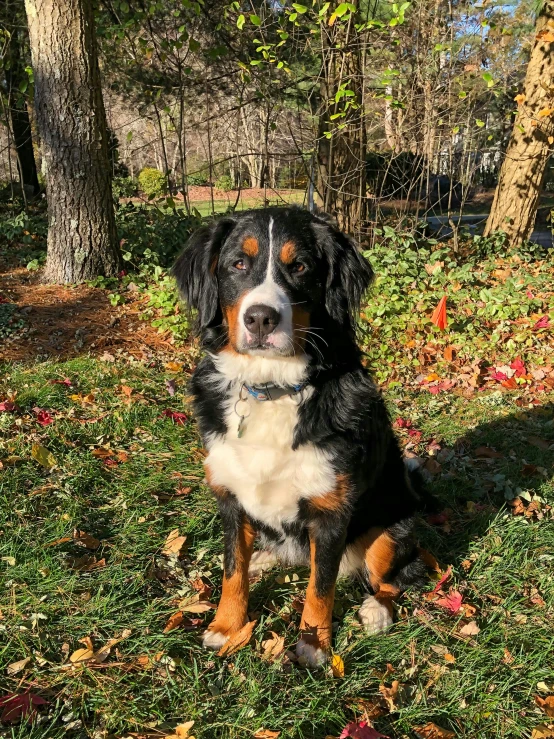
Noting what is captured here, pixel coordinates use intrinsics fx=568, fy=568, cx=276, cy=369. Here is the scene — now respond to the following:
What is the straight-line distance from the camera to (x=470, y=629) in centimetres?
250

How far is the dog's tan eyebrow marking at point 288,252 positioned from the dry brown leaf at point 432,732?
184cm

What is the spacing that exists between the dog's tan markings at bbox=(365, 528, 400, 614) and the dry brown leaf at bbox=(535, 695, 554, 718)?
0.67 m

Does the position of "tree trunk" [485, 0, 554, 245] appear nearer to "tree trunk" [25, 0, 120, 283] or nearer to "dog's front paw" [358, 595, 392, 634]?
"tree trunk" [25, 0, 120, 283]

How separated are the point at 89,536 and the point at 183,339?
118 inches

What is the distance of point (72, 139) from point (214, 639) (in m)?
5.46

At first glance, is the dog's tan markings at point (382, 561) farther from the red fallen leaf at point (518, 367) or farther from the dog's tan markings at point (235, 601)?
the red fallen leaf at point (518, 367)

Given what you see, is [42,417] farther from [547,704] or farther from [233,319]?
[547,704]

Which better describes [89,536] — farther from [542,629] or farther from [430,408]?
[430,408]

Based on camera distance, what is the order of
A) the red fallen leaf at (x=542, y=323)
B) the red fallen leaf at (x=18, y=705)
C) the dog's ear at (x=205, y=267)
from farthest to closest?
1. the red fallen leaf at (x=542, y=323)
2. the dog's ear at (x=205, y=267)
3. the red fallen leaf at (x=18, y=705)

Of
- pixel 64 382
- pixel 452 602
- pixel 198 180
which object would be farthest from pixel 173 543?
pixel 198 180

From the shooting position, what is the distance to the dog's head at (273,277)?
7.25ft

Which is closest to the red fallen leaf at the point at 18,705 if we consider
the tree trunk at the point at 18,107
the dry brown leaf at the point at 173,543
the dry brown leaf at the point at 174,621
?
the dry brown leaf at the point at 174,621

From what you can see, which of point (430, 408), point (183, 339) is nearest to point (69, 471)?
point (183, 339)

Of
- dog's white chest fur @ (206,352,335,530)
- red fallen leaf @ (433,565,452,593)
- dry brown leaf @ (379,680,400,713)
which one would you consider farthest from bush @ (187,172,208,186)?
dry brown leaf @ (379,680,400,713)
